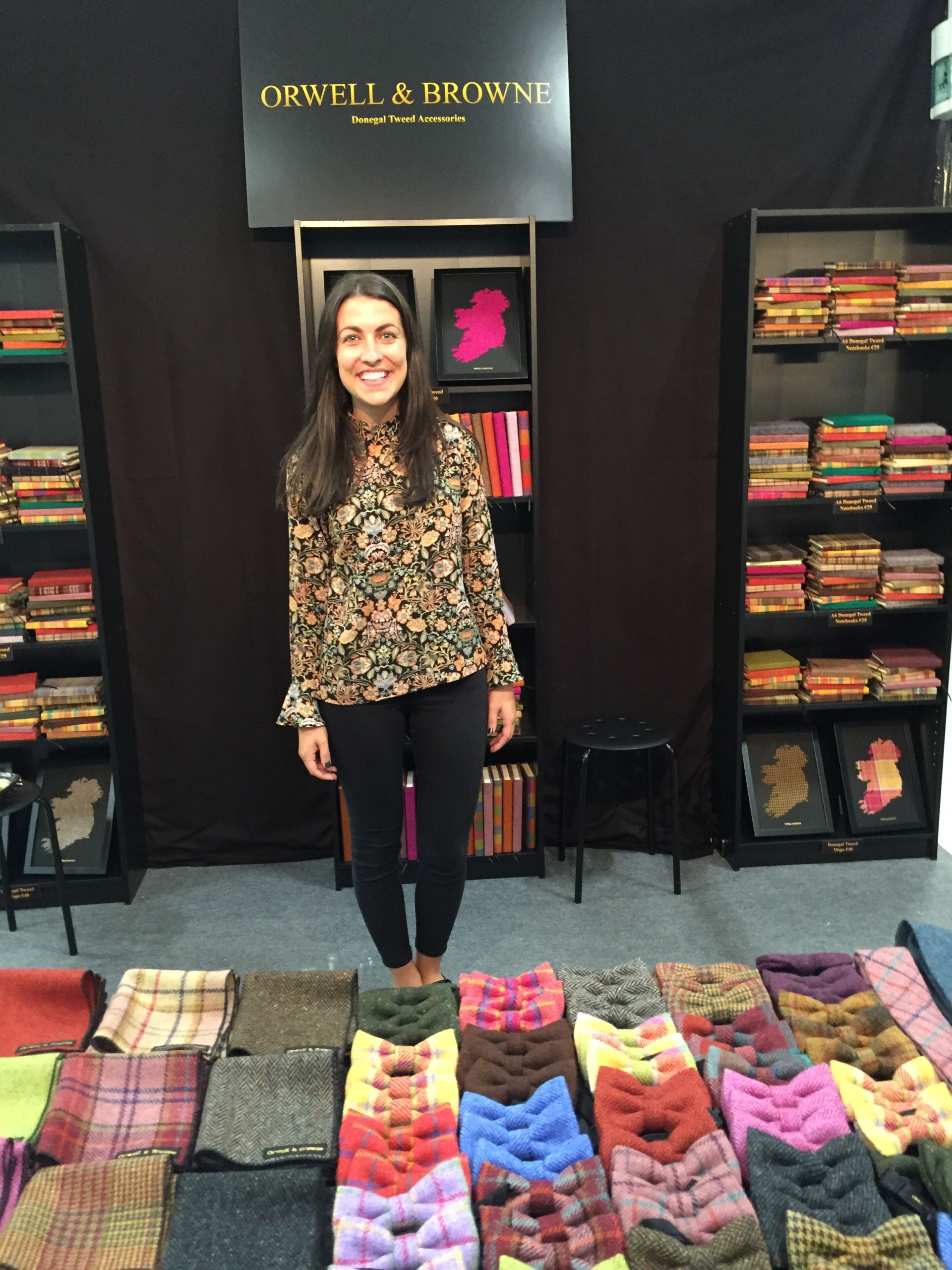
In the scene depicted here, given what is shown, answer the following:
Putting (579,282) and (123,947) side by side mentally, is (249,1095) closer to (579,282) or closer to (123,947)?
(123,947)

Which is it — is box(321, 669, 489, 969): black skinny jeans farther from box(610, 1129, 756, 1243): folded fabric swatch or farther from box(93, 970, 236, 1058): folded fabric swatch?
box(610, 1129, 756, 1243): folded fabric swatch

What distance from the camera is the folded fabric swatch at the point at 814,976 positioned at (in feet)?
6.19

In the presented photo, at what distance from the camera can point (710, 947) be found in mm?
2992

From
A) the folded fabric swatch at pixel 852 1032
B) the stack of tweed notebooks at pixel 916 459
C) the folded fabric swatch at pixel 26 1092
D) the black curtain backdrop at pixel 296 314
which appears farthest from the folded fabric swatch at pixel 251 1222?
the stack of tweed notebooks at pixel 916 459

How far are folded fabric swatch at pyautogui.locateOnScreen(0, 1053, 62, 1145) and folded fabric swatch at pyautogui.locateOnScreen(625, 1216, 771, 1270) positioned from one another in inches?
34.2

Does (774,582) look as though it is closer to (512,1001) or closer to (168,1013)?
(512,1001)

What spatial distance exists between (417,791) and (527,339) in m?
1.55

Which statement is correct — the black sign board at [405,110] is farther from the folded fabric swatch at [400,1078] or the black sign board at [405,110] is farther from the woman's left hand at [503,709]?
the folded fabric swatch at [400,1078]

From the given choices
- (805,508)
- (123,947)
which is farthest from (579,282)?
(123,947)

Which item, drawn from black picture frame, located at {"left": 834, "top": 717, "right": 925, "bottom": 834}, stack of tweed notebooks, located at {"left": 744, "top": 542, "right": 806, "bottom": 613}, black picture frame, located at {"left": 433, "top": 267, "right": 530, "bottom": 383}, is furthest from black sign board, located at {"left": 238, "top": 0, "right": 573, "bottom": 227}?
black picture frame, located at {"left": 834, "top": 717, "right": 925, "bottom": 834}

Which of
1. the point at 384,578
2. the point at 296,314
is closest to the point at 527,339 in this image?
the point at 296,314

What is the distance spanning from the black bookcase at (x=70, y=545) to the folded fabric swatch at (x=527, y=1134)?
2031 mm

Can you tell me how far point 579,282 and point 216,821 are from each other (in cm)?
208

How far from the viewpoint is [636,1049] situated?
1.75 m
